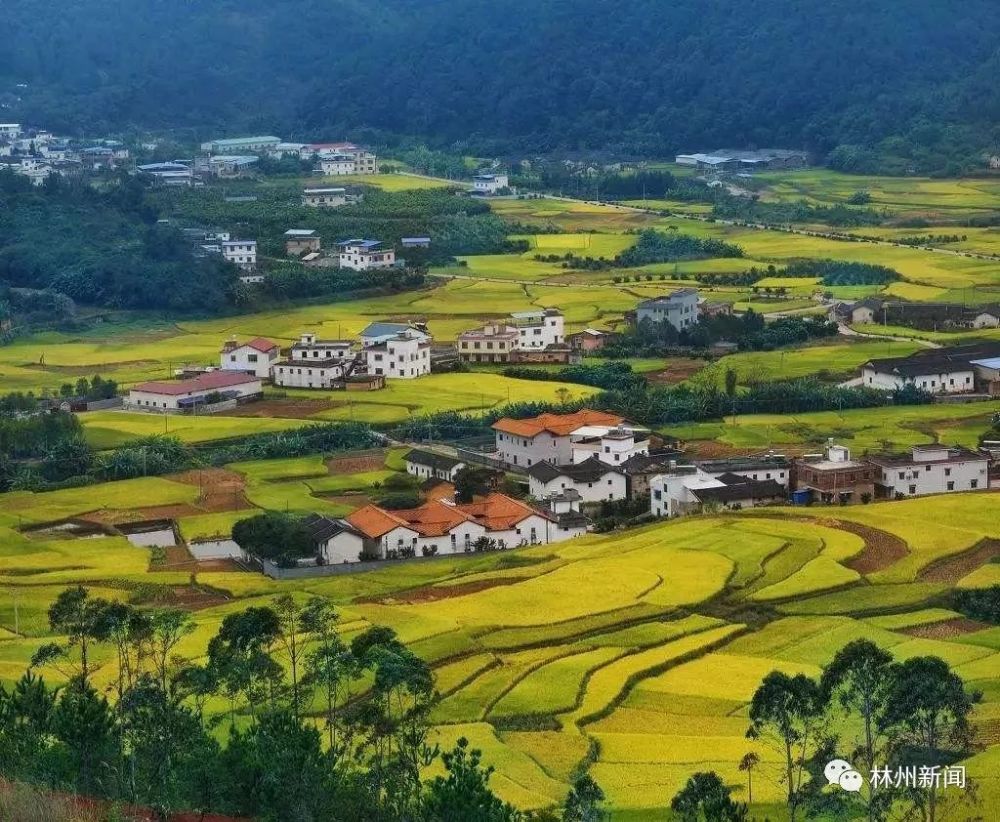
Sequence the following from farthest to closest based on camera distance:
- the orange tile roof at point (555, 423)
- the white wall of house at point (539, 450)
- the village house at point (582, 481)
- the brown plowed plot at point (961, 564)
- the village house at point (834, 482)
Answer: the orange tile roof at point (555, 423), the white wall of house at point (539, 450), the village house at point (582, 481), the village house at point (834, 482), the brown plowed plot at point (961, 564)

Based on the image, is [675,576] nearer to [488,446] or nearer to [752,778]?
[752,778]

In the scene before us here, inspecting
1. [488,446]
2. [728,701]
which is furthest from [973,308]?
[728,701]

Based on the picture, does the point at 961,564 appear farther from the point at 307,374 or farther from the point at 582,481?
the point at 307,374

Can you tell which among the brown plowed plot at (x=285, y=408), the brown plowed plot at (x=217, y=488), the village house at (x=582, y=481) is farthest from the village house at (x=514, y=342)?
the village house at (x=582, y=481)

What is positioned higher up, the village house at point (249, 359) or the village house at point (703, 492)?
the village house at point (249, 359)

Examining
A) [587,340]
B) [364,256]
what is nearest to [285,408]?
[587,340]

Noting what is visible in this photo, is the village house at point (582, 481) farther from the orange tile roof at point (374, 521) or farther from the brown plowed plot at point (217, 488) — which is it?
the brown plowed plot at point (217, 488)
